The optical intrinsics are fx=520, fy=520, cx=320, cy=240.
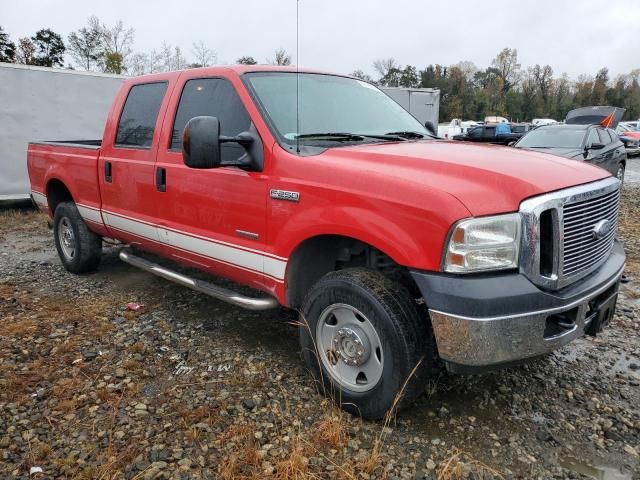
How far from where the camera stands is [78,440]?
271cm

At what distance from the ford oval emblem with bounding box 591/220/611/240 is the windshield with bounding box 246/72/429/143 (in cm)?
147

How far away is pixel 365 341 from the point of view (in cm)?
279

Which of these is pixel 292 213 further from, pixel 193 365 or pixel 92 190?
pixel 92 190

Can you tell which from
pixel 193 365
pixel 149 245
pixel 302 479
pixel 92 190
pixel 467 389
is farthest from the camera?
pixel 92 190

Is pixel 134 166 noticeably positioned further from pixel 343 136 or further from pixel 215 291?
pixel 343 136

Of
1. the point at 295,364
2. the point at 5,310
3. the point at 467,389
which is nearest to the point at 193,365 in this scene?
the point at 295,364

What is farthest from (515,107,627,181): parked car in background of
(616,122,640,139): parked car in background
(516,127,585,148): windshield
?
(616,122,640,139): parked car in background

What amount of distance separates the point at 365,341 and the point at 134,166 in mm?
2594

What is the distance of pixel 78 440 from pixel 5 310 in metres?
2.40

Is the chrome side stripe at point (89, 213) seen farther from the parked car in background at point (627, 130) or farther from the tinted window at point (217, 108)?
the parked car in background at point (627, 130)

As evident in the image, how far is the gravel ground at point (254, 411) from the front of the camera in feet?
8.28

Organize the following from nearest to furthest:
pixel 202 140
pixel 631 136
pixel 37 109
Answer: pixel 202 140 < pixel 37 109 < pixel 631 136

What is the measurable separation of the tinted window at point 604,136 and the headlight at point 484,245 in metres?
10.4

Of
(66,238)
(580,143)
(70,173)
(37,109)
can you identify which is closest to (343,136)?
(70,173)
